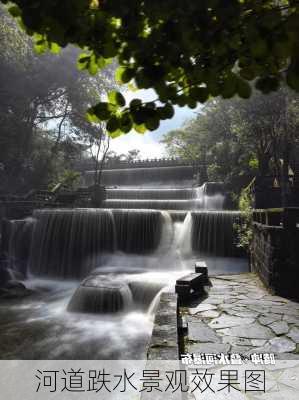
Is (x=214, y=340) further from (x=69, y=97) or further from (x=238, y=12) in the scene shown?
(x=69, y=97)

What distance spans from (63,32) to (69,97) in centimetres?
3014

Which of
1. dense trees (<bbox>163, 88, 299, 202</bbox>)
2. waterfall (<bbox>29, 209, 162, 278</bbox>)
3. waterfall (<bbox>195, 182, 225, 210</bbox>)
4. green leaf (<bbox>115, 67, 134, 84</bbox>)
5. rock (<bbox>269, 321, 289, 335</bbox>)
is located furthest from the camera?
waterfall (<bbox>195, 182, 225, 210</bbox>)

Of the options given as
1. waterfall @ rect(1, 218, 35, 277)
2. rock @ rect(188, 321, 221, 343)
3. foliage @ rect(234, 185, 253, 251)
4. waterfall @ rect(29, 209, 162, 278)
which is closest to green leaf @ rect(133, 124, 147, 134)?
rock @ rect(188, 321, 221, 343)

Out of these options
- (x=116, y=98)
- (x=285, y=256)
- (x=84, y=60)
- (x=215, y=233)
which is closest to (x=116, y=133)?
(x=116, y=98)

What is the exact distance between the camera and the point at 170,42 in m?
1.57

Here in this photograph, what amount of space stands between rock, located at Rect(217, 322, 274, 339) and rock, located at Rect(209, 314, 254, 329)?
16 centimetres

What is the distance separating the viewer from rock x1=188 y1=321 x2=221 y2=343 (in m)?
5.50

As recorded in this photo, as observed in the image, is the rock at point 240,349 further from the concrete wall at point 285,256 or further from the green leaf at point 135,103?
the green leaf at point 135,103

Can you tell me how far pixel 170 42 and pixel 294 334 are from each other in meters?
5.64

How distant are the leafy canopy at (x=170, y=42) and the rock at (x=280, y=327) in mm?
5301

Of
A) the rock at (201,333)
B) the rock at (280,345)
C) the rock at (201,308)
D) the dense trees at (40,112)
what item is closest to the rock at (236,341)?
the rock at (201,333)

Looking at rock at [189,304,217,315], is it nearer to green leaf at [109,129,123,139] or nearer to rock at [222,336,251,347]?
rock at [222,336,251,347]

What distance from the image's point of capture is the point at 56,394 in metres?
6.13

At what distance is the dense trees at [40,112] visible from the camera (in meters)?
25.6
